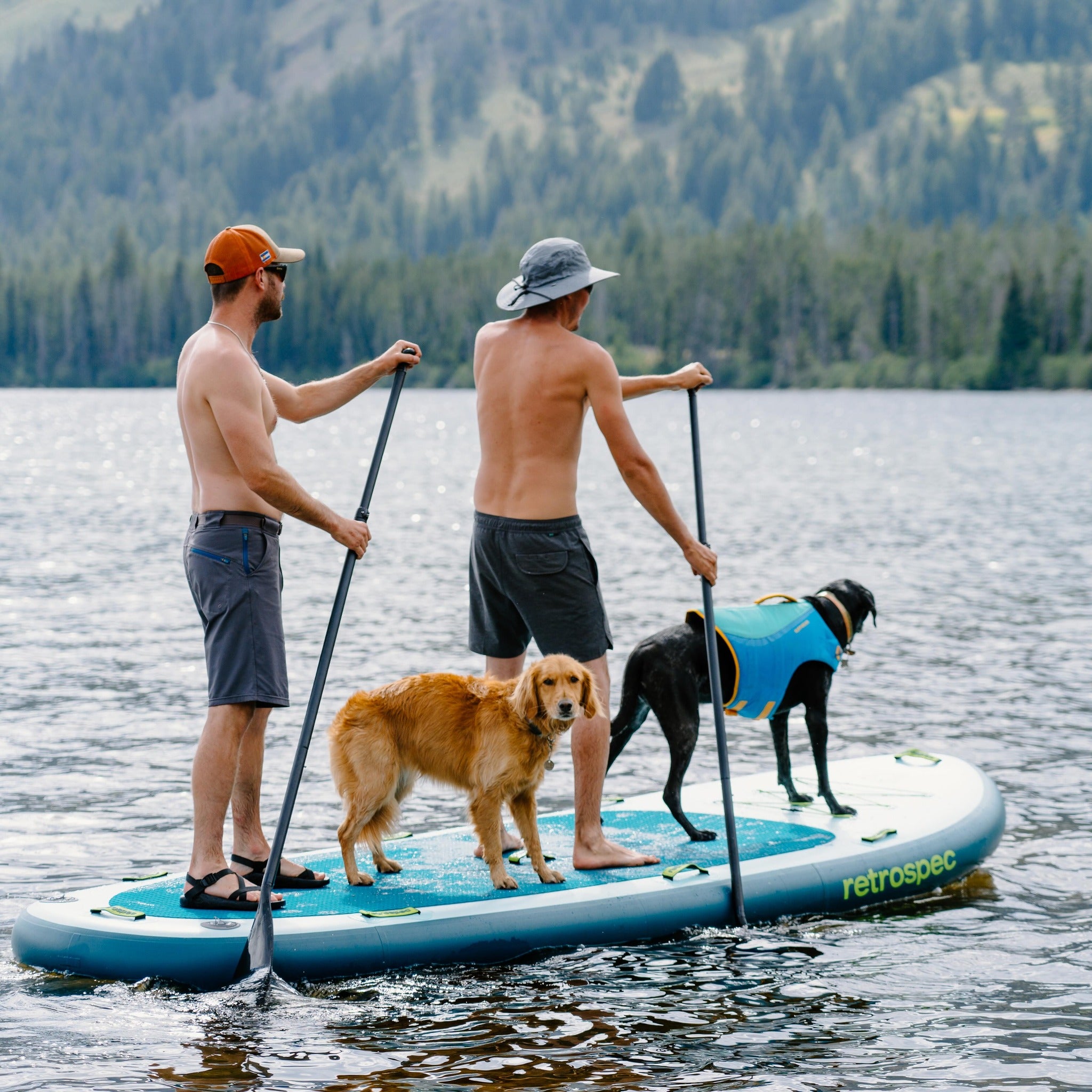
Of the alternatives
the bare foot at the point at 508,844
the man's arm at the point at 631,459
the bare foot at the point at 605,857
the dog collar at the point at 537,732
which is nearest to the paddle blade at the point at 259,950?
the dog collar at the point at 537,732

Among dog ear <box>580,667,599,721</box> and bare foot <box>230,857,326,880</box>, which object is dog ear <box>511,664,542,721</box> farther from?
bare foot <box>230,857,326,880</box>

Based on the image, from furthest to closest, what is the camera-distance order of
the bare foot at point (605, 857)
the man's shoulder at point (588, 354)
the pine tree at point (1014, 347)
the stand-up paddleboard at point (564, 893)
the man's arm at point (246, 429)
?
the pine tree at point (1014, 347), the bare foot at point (605, 857), the man's shoulder at point (588, 354), the stand-up paddleboard at point (564, 893), the man's arm at point (246, 429)

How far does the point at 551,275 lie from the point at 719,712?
2571 millimetres

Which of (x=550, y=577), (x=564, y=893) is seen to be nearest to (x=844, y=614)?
(x=550, y=577)

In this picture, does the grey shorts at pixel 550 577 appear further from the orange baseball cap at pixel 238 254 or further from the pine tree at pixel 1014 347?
the pine tree at pixel 1014 347

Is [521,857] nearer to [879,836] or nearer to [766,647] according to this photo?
[766,647]

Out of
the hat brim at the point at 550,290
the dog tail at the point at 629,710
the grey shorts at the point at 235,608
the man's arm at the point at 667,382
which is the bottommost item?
the dog tail at the point at 629,710

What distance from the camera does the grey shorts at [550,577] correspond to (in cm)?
776

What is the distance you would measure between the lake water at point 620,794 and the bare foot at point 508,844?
862 mm

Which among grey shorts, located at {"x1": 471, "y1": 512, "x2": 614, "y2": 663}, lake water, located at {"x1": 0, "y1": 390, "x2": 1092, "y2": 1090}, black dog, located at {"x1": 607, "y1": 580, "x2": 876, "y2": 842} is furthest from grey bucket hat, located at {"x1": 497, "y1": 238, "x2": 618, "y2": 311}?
lake water, located at {"x1": 0, "y1": 390, "x2": 1092, "y2": 1090}

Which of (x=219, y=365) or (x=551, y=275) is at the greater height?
(x=551, y=275)

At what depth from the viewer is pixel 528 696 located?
24.0 ft

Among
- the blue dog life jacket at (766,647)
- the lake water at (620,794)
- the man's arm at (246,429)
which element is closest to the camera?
the lake water at (620,794)

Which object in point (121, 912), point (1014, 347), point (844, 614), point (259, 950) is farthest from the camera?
point (1014, 347)
